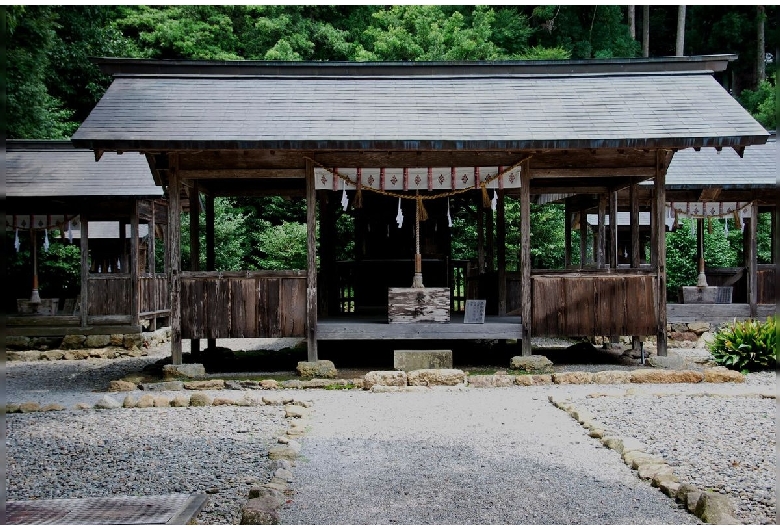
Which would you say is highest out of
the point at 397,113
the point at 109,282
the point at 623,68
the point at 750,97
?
the point at 750,97

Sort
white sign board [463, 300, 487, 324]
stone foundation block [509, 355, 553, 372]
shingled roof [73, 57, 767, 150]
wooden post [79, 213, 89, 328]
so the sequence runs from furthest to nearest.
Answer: wooden post [79, 213, 89, 328]
white sign board [463, 300, 487, 324]
stone foundation block [509, 355, 553, 372]
shingled roof [73, 57, 767, 150]

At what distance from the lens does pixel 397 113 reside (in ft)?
44.2

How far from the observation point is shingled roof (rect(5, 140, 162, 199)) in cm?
1753

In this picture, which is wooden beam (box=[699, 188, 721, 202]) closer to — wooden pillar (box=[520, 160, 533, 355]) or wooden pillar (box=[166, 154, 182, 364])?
wooden pillar (box=[520, 160, 533, 355])

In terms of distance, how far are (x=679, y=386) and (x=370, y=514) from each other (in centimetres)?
743

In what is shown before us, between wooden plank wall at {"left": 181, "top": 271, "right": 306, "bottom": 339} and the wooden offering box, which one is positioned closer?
wooden plank wall at {"left": 181, "top": 271, "right": 306, "bottom": 339}

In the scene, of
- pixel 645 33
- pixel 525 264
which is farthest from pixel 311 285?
pixel 645 33

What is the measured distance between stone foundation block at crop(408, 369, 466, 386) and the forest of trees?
38.7 feet

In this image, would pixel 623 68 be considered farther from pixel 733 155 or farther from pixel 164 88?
pixel 164 88

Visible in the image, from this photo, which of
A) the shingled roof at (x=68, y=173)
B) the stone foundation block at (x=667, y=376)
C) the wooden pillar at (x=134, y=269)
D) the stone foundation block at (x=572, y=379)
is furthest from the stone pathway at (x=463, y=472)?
the shingled roof at (x=68, y=173)

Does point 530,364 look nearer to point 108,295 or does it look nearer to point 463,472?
point 463,472

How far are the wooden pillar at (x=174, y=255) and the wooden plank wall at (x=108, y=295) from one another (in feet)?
21.6

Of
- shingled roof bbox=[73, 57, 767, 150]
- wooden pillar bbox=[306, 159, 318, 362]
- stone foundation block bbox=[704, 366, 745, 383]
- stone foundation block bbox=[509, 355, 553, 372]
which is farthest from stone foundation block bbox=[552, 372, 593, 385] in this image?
wooden pillar bbox=[306, 159, 318, 362]

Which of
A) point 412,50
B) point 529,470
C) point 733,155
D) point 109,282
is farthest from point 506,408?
point 412,50
